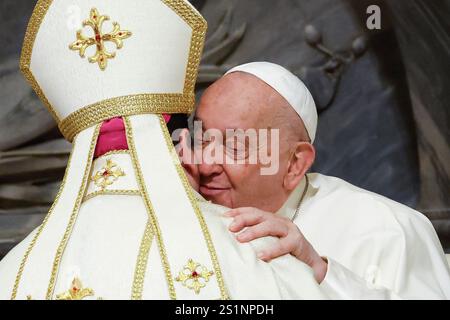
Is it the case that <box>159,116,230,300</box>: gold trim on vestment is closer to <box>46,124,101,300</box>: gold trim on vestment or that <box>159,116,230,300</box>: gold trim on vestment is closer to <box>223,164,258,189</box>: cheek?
<box>46,124,101,300</box>: gold trim on vestment

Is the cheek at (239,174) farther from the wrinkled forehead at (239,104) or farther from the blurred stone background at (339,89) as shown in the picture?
the blurred stone background at (339,89)

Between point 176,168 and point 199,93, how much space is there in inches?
116

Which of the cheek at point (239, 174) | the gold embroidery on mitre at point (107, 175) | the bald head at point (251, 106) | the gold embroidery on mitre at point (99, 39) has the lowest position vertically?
the cheek at point (239, 174)

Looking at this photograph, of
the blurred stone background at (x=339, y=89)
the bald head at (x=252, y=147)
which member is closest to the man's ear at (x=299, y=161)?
the bald head at (x=252, y=147)

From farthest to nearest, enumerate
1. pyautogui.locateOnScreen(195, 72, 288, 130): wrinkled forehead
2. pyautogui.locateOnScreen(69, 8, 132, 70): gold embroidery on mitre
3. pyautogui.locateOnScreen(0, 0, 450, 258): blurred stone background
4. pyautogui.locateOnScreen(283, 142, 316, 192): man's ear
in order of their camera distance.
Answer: pyautogui.locateOnScreen(0, 0, 450, 258): blurred stone background → pyautogui.locateOnScreen(283, 142, 316, 192): man's ear → pyautogui.locateOnScreen(195, 72, 288, 130): wrinkled forehead → pyautogui.locateOnScreen(69, 8, 132, 70): gold embroidery on mitre

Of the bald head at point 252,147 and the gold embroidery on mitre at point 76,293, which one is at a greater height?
the bald head at point 252,147

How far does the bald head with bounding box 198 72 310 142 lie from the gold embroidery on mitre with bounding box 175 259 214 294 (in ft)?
2.26

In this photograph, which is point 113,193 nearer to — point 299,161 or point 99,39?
point 99,39

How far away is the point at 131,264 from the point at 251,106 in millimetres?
821

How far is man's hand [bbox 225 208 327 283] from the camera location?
6.73ft

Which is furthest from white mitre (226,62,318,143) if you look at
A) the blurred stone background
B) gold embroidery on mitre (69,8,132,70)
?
the blurred stone background

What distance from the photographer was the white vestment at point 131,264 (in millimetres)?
1938

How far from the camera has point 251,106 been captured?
260 cm

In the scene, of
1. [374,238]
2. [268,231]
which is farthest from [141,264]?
[374,238]
